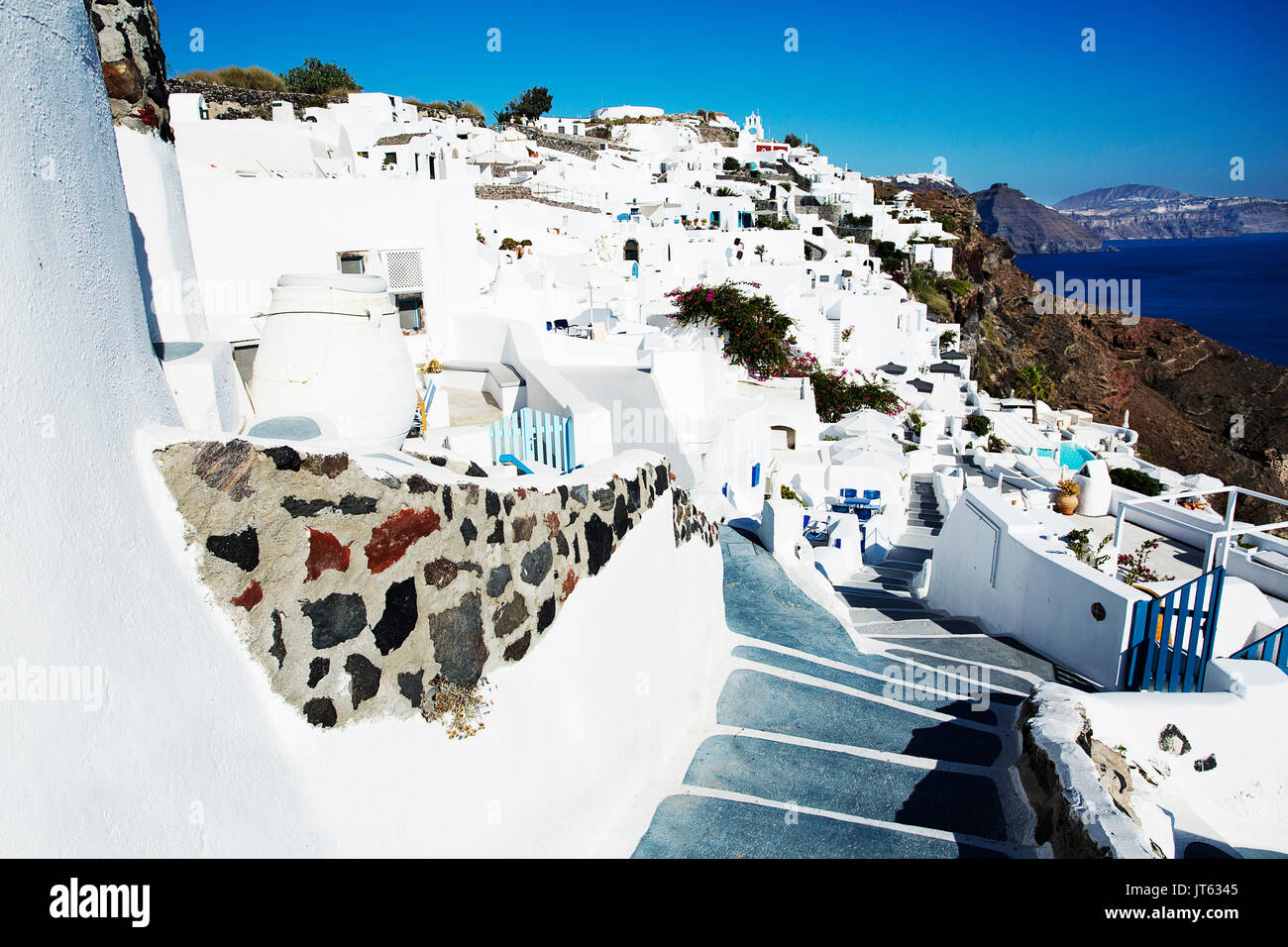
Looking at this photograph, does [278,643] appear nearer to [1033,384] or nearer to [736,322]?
[736,322]

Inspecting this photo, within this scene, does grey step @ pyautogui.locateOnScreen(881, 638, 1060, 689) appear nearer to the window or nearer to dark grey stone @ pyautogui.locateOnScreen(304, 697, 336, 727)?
dark grey stone @ pyautogui.locateOnScreen(304, 697, 336, 727)

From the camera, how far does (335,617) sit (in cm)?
290

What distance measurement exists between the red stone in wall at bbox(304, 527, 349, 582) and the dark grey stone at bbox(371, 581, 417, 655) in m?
0.26

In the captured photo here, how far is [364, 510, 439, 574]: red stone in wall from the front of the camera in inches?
120

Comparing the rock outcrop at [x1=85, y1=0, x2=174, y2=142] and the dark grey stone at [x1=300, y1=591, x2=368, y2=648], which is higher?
the rock outcrop at [x1=85, y1=0, x2=174, y2=142]

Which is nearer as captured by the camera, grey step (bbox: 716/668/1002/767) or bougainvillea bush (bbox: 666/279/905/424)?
grey step (bbox: 716/668/1002/767)

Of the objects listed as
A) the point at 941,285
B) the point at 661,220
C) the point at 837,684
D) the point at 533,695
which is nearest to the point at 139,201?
the point at 533,695

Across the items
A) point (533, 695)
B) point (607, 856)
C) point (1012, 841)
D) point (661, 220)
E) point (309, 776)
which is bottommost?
point (1012, 841)

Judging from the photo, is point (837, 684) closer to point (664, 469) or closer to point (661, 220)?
point (664, 469)

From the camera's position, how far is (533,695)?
3.82 metres

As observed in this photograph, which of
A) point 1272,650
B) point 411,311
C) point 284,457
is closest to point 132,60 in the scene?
point 284,457

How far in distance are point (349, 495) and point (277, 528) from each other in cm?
31

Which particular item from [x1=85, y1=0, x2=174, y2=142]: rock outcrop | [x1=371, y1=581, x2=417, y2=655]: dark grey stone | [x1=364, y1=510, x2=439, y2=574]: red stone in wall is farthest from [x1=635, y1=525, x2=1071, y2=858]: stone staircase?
[x1=85, y1=0, x2=174, y2=142]: rock outcrop

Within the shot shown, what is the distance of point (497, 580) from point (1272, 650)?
6.41 m
